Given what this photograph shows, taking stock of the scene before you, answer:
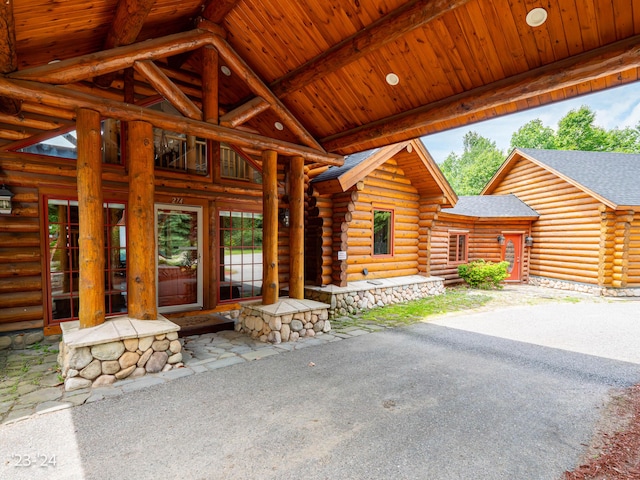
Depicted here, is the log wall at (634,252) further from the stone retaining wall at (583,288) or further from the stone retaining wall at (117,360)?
the stone retaining wall at (117,360)

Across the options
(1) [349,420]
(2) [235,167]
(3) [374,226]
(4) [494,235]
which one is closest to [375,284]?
(3) [374,226]

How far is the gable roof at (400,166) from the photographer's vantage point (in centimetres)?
716

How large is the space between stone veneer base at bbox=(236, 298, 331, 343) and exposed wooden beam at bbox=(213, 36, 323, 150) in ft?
9.73

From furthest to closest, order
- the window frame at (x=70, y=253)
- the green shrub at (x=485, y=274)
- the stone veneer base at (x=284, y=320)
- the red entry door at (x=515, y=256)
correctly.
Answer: the red entry door at (x=515, y=256) < the green shrub at (x=485, y=274) < the stone veneer base at (x=284, y=320) < the window frame at (x=70, y=253)

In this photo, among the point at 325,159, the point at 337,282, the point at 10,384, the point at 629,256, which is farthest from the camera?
the point at 629,256

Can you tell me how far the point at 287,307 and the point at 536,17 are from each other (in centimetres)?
484

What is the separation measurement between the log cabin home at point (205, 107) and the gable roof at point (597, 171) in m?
9.41

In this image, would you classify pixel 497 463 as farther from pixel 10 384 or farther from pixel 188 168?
pixel 188 168

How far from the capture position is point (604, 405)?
3330mm

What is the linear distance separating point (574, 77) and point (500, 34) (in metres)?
0.89

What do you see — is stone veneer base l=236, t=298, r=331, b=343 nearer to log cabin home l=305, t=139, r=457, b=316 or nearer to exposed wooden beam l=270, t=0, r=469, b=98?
log cabin home l=305, t=139, r=457, b=316

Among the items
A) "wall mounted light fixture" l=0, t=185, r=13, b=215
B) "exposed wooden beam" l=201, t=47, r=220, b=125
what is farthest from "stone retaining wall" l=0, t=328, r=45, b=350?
"exposed wooden beam" l=201, t=47, r=220, b=125

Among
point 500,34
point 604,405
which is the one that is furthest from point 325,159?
point 604,405

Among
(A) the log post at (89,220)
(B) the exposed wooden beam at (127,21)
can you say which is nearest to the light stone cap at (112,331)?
(A) the log post at (89,220)
